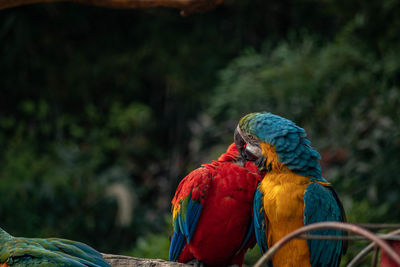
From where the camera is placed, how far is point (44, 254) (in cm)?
122

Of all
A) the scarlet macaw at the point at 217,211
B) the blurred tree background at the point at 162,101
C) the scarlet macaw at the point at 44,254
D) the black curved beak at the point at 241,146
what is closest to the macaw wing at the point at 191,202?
the scarlet macaw at the point at 217,211

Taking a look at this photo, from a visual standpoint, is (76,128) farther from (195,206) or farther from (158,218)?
(195,206)

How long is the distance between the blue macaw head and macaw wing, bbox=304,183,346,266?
6 cm

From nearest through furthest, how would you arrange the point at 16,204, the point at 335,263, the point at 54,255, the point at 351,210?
1. the point at 54,255
2. the point at 335,263
3. the point at 351,210
4. the point at 16,204

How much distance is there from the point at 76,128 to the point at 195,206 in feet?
8.77

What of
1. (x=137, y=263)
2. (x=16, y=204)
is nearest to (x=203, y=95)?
(x=16, y=204)

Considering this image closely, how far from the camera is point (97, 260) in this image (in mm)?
1325

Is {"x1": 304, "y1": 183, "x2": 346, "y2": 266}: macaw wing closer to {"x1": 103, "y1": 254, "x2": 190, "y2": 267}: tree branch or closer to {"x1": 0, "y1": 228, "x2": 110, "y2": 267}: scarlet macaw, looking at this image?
{"x1": 103, "y1": 254, "x2": 190, "y2": 267}: tree branch

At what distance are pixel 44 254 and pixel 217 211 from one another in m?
0.54

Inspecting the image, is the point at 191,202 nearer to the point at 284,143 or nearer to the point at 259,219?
the point at 259,219

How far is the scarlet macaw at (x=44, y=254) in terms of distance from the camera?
1206mm

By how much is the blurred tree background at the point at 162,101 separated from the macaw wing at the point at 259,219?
4.59 ft

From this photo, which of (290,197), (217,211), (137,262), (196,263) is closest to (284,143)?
(290,197)

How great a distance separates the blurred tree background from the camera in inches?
122
